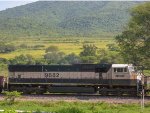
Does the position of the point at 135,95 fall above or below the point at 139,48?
below

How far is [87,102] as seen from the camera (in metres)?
35.6

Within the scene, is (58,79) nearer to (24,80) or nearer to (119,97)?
(24,80)

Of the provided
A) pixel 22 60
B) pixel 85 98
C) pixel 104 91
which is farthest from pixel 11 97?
pixel 22 60

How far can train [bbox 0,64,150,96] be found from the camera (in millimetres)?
40688

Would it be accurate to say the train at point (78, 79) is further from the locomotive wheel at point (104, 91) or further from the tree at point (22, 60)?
the tree at point (22, 60)

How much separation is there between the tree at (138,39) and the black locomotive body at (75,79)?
7474 mm

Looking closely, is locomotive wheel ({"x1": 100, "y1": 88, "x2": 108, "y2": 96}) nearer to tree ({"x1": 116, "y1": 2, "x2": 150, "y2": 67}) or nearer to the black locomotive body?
the black locomotive body

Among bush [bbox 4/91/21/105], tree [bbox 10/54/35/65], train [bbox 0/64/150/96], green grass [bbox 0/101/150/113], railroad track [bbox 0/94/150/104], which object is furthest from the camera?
tree [bbox 10/54/35/65]

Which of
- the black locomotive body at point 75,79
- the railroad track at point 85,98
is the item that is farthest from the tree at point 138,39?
the railroad track at point 85,98

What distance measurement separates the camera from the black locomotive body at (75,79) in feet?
134

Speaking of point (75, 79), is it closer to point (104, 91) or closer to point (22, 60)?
point (104, 91)

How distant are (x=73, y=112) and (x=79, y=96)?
41.8 ft

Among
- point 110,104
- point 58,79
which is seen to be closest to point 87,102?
point 110,104

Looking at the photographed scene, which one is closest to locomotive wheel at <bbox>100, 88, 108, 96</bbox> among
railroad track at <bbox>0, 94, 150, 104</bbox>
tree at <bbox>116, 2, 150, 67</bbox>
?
railroad track at <bbox>0, 94, 150, 104</bbox>
